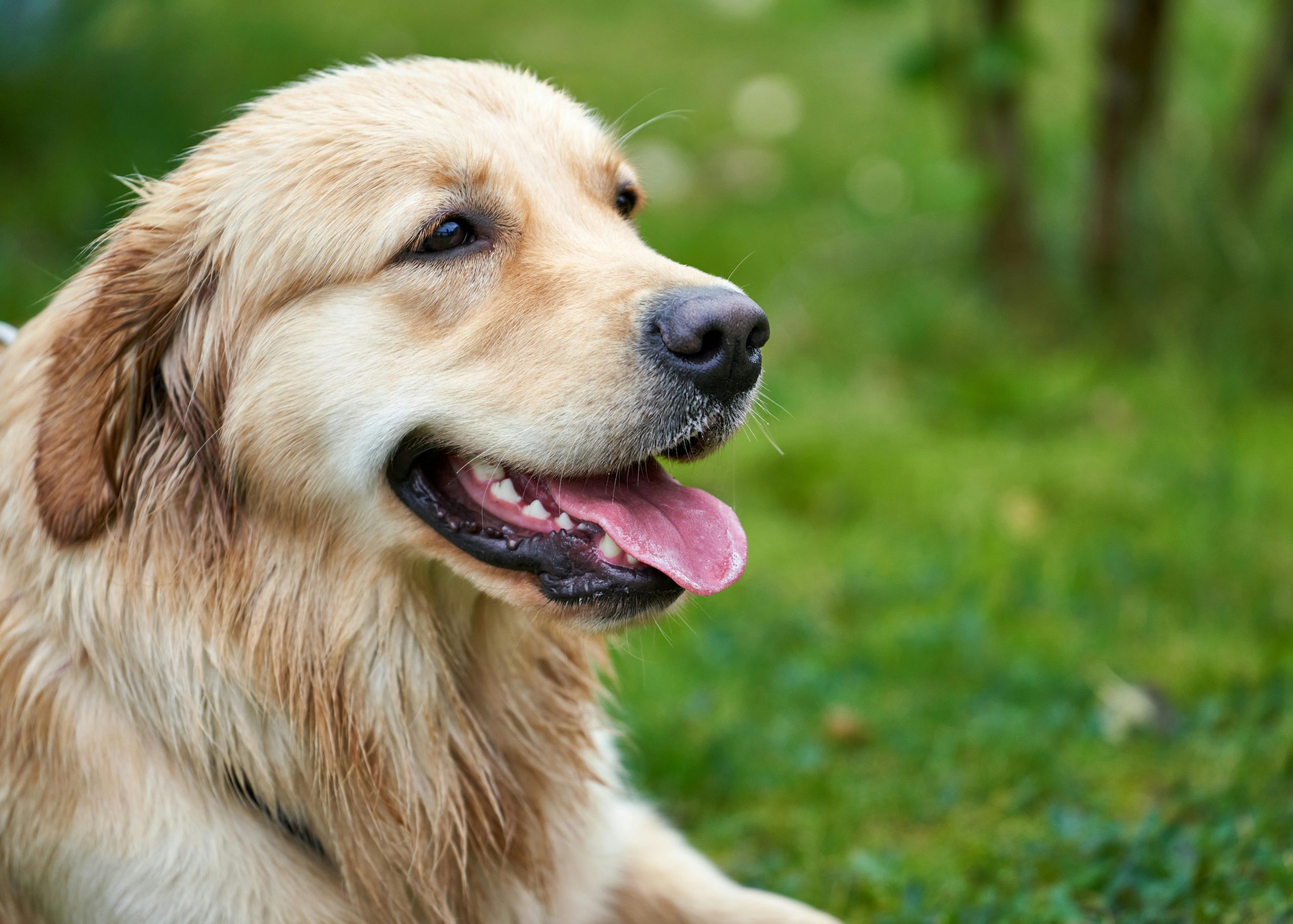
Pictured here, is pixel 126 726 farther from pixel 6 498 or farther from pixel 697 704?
pixel 697 704

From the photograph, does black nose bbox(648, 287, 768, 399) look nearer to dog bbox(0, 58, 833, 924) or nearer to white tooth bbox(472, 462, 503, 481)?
dog bbox(0, 58, 833, 924)

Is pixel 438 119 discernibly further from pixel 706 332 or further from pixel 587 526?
pixel 587 526

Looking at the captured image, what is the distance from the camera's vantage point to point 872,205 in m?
7.81

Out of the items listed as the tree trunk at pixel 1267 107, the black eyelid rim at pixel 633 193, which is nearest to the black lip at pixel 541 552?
the black eyelid rim at pixel 633 193

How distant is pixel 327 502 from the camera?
97.6 inches

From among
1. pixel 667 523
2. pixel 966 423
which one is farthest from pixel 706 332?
pixel 966 423

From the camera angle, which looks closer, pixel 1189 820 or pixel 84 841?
pixel 84 841

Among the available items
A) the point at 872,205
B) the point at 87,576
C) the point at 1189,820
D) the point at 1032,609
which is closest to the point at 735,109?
the point at 872,205

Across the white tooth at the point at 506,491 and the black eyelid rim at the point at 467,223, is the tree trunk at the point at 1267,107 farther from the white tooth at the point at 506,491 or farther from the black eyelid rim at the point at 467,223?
the white tooth at the point at 506,491

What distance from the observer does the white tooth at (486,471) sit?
2.49 m

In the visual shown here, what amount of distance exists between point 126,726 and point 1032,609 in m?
3.19

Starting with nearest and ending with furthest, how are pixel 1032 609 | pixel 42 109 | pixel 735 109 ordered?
pixel 1032 609 < pixel 42 109 < pixel 735 109

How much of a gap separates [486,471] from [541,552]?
22cm

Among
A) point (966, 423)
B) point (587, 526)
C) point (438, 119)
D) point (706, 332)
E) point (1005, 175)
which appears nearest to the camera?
point (706, 332)
